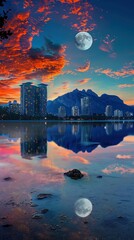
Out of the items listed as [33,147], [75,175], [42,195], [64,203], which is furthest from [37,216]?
[33,147]

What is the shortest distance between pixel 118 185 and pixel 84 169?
5.79m

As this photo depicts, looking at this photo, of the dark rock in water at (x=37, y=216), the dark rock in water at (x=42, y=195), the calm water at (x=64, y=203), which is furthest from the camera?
the dark rock in water at (x=42, y=195)

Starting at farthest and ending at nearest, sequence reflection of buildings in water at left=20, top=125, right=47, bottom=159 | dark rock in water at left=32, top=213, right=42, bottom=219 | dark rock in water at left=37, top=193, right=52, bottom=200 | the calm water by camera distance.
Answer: reflection of buildings in water at left=20, top=125, right=47, bottom=159
dark rock in water at left=37, top=193, right=52, bottom=200
dark rock in water at left=32, top=213, right=42, bottom=219
the calm water

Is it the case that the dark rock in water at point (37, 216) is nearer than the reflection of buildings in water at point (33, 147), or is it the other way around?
the dark rock in water at point (37, 216)

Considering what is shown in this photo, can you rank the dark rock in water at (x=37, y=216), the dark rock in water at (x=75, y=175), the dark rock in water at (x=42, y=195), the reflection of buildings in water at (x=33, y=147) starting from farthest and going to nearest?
the reflection of buildings in water at (x=33, y=147) < the dark rock in water at (x=75, y=175) < the dark rock in water at (x=42, y=195) < the dark rock in water at (x=37, y=216)

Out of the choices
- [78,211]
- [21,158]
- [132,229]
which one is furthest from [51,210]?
[21,158]

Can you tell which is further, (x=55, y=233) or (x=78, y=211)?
(x=78, y=211)

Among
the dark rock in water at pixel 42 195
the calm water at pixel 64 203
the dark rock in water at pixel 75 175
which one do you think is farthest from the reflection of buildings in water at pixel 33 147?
the dark rock in water at pixel 42 195

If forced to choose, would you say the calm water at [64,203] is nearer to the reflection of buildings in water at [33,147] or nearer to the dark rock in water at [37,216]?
the dark rock in water at [37,216]

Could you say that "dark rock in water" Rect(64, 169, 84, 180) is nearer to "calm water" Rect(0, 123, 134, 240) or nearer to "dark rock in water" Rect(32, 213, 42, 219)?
"calm water" Rect(0, 123, 134, 240)

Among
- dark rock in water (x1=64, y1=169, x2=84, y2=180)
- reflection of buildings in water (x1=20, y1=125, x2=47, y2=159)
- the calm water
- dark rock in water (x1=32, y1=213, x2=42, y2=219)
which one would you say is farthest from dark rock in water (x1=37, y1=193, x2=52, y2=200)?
reflection of buildings in water (x1=20, y1=125, x2=47, y2=159)

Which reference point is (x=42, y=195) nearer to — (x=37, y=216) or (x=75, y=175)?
(x=37, y=216)

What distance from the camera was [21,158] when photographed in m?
28.4

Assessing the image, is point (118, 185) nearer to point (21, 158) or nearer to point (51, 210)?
point (51, 210)
